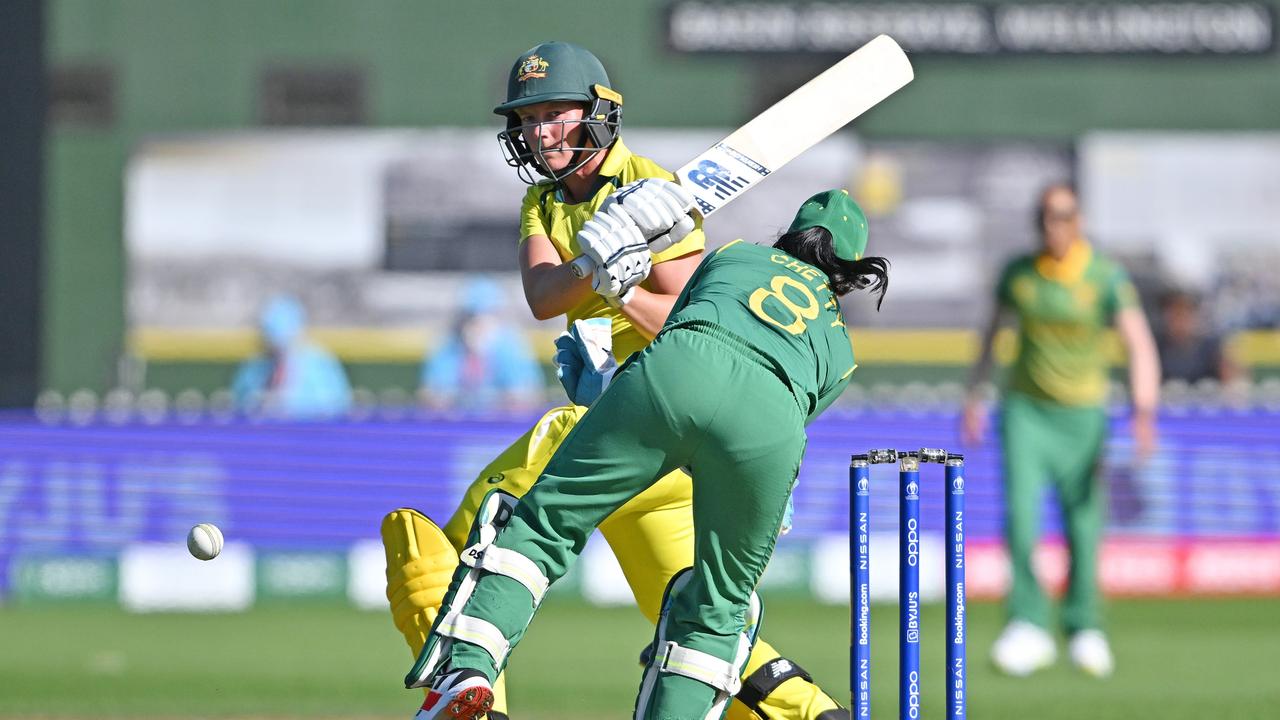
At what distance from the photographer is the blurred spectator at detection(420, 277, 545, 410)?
12781 millimetres

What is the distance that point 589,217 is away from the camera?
4.90m

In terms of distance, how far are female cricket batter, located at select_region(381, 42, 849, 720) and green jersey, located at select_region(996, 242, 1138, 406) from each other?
3.70 meters

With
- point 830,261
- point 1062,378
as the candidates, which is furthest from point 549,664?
point 830,261

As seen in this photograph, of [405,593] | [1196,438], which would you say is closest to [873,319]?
[1196,438]

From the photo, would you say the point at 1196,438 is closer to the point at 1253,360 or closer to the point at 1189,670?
the point at 1189,670

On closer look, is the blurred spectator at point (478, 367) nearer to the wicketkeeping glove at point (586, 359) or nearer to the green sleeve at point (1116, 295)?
the green sleeve at point (1116, 295)

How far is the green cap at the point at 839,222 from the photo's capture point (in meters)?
4.45

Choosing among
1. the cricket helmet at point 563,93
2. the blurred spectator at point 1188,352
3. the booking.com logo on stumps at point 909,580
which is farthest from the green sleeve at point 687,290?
the blurred spectator at point 1188,352

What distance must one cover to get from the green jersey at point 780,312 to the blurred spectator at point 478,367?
833cm

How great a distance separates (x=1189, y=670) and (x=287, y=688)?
360 centimetres

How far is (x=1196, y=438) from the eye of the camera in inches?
436

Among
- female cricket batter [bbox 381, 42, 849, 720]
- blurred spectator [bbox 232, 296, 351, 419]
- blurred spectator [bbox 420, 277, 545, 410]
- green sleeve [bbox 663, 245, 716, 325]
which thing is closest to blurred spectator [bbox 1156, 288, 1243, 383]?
blurred spectator [bbox 420, 277, 545, 410]

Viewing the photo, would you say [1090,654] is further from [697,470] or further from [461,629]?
→ [461,629]

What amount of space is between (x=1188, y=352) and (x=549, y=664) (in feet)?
24.4
